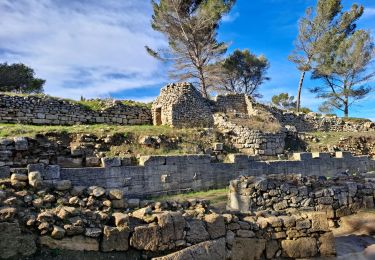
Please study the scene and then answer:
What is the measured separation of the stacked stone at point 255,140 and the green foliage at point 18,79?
608 inches

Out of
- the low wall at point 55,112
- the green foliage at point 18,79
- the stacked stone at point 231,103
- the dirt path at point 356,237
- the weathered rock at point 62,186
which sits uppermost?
the green foliage at point 18,79

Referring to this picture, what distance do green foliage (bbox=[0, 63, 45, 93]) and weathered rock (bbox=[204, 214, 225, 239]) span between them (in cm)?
2337

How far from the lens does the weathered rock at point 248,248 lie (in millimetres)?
6427

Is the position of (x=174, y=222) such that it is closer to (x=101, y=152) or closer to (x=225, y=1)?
(x=101, y=152)

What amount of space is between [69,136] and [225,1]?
62.5 ft

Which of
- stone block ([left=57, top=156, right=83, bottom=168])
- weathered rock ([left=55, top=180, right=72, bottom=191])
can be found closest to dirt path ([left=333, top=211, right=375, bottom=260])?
weathered rock ([left=55, top=180, right=72, bottom=191])

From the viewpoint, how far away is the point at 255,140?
19.4 m

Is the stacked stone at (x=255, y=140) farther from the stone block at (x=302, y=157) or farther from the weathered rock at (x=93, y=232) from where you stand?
the weathered rock at (x=93, y=232)

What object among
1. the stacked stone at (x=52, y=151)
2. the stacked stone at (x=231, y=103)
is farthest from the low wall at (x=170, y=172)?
the stacked stone at (x=231, y=103)

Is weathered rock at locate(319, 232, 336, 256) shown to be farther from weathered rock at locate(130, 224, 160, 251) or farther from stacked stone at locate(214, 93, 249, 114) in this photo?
stacked stone at locate(214, 93, 249, 114)

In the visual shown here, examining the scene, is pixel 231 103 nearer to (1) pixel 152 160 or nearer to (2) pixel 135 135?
(2) pixel 135 135

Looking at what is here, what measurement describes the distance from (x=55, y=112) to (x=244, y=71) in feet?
81.4

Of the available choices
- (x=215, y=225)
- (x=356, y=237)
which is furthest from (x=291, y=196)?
(x=215, y=225)

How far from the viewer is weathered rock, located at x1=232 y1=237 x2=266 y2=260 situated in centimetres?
643
